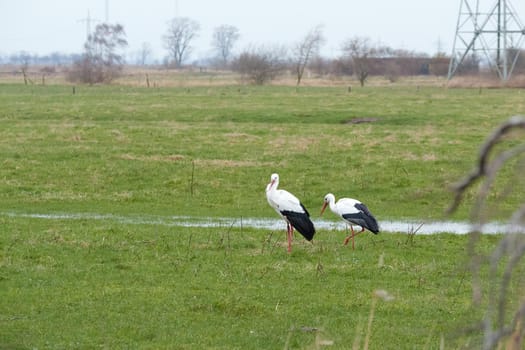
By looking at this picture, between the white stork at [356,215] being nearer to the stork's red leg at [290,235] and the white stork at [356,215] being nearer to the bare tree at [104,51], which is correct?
the stork's red leg at [290,235]

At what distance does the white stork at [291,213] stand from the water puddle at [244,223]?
6.14ft

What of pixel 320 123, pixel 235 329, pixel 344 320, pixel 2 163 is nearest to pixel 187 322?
pixel 235 329

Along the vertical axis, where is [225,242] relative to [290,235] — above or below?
below

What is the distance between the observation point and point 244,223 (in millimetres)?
18375

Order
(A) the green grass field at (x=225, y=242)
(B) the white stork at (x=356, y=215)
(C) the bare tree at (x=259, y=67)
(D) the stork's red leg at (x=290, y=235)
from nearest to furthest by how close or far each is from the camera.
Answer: (A) the green grass field at (x=225, y=242) < (D) the stork's red leg at (x=290, y=235) < (B) the white stork at (x=356, y=215) < (C) the bare tree at (x=259, y=67)

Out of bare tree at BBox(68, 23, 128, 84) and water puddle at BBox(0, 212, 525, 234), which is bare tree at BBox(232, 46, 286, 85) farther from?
water puddle at BBox(0, 212, 525, 234)

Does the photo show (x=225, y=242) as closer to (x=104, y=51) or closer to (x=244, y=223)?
(x=244, y=223)

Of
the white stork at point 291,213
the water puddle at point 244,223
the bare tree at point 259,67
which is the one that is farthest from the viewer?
the bare tree at point 259,67

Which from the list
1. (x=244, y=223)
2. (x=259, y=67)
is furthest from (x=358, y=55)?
(x=244, y=223)

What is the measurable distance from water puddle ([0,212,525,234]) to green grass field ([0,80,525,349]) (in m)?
0.47

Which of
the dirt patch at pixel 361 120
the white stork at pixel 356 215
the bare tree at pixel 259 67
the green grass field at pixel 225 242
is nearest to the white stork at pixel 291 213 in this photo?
the green grass field at pixel 225 242

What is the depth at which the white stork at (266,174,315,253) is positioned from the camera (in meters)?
14.8

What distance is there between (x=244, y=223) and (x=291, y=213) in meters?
3.26

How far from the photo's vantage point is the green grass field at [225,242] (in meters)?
10.1
